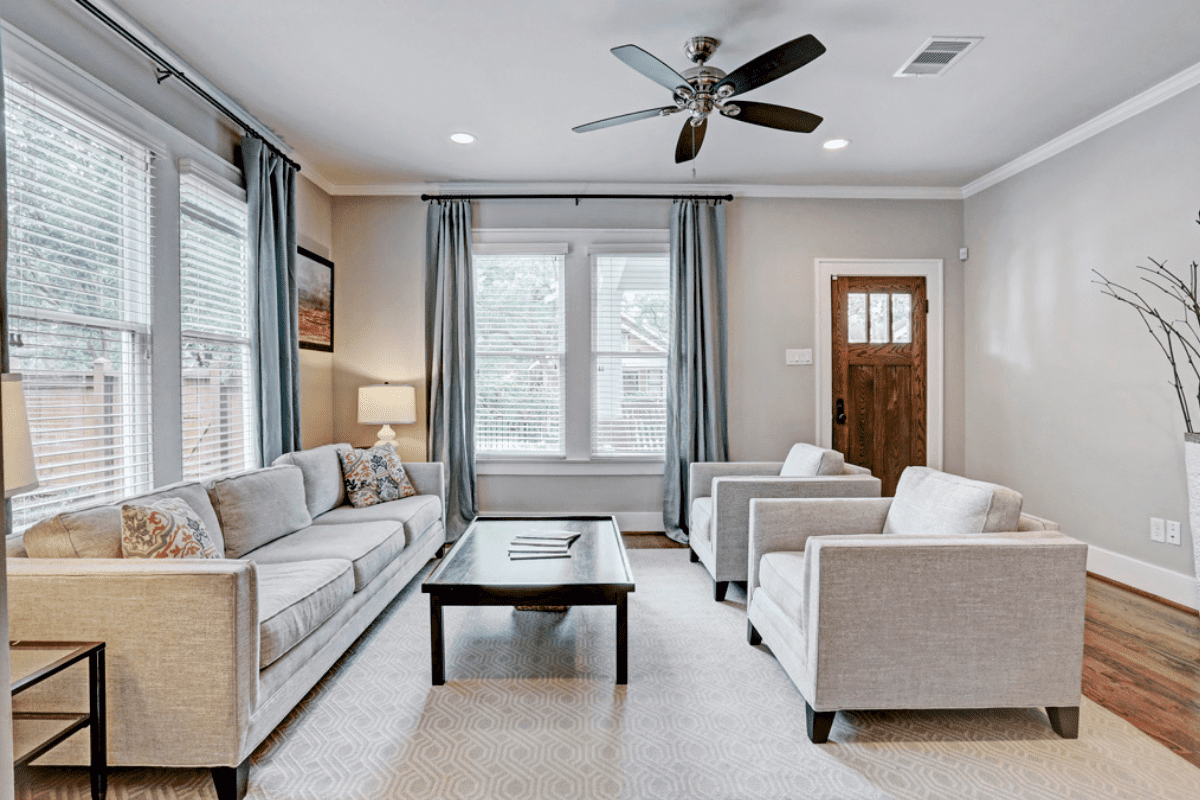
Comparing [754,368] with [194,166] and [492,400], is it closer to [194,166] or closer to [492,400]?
[492,400]

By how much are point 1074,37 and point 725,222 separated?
233 centimetres

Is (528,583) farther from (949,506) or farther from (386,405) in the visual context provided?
(386,405)

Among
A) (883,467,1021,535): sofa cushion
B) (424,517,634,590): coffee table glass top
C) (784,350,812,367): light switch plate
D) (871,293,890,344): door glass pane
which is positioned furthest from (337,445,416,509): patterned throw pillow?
(871,293,890,344): door glass pane

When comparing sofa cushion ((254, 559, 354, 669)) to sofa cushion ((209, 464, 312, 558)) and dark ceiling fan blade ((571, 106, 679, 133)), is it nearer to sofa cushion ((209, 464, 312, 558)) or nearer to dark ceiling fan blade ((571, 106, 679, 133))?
sofa cushion ((209, 464, 312, 558))

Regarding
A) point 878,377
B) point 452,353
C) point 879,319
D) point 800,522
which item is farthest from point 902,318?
point 452,353

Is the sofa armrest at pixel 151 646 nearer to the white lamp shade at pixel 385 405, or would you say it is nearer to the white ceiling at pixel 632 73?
the white ceiling at pixel 632 73

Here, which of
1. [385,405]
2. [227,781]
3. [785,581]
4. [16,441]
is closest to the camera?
[16,441]

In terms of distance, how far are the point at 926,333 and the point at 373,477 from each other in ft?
13.7

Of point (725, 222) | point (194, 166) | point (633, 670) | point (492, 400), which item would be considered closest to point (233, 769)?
point (633, 670)

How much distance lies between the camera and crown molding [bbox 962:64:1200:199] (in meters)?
3.12

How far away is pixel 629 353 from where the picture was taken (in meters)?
4.84

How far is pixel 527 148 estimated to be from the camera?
399 centimetres

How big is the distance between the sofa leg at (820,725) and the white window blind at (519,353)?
302 cm

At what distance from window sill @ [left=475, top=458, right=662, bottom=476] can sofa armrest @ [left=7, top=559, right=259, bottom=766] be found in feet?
9.94
